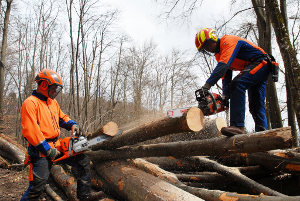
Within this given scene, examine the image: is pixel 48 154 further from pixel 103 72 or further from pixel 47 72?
pixel 103 72

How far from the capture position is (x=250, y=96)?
3.61m

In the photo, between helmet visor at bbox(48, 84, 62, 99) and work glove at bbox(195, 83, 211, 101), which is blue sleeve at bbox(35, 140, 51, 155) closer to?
helmet visor at bbox(48, 84, 62, 99)

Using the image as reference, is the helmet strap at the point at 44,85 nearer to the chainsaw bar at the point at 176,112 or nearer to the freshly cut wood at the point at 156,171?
the chainsaw bar at the point at 176,112

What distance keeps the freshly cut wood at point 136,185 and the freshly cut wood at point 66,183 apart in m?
0.53

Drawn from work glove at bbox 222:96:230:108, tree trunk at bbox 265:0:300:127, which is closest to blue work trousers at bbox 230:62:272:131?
work glove at bbox 222:96:230:108

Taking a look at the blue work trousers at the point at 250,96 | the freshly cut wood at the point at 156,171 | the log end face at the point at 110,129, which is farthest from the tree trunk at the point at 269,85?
the log end face at the point at 110,129

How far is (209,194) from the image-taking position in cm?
272

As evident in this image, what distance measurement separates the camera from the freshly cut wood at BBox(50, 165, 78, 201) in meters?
3.69

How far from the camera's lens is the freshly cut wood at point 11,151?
6093 millimetres

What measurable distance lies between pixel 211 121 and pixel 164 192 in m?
2.45

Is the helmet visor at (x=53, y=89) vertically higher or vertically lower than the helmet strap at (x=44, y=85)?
lower

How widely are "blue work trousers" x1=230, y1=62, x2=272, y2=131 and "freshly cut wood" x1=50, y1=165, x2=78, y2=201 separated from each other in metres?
2.81

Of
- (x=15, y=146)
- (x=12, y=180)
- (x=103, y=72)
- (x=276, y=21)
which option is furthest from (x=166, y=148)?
(x=103, y=72)

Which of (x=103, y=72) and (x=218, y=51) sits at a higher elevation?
(x=103, y=72)
